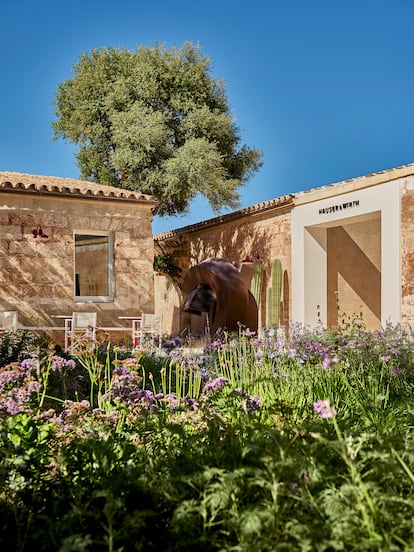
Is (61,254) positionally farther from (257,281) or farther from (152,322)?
(257,281)

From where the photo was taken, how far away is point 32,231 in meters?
13.4

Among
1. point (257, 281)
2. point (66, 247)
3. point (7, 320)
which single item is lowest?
point (7, 320)

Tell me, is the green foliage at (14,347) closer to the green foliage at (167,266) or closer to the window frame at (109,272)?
the window frame at (109,272)

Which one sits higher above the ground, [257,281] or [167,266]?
[167,266]

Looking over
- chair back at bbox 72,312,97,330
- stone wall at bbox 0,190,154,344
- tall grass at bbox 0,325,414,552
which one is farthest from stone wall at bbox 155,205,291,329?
tall grass at bbox 0,325,414,552

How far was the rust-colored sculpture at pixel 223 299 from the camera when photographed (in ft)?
37.4

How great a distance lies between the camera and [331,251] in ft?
52.7

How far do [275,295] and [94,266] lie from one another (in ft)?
15.4

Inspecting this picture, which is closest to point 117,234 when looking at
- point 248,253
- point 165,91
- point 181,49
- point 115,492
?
point 248,253

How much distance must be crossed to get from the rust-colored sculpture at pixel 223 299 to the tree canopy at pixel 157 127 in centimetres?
797

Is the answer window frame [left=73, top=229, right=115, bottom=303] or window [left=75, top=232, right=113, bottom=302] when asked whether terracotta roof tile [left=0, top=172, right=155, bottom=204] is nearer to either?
window frame [left=73, top=229, right=115, bottom=303]

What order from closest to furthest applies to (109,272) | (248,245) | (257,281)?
(109,272), (257,281), (248,245)

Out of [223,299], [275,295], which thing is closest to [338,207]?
[275,295]

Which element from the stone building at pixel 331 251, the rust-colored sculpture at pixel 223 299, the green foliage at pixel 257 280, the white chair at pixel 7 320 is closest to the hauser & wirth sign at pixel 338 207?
the stone building at pixel 331 251
